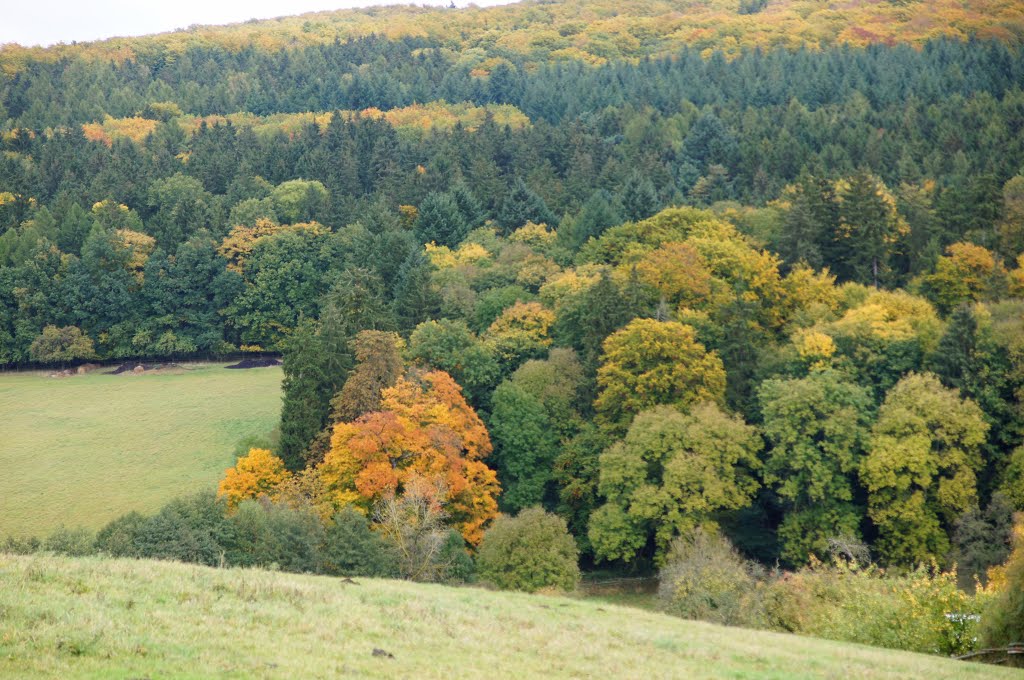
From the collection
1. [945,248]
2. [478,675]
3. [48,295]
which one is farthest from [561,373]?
[48,295]

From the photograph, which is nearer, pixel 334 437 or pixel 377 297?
pixel 334 437

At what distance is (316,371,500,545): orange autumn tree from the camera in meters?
60.8

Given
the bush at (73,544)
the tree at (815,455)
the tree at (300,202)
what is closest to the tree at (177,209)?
the tree at (300,202)

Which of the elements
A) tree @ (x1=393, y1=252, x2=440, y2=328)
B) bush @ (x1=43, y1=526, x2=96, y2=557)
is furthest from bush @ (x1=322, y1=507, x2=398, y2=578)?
tree @ (x1=393, y1=252, x2=440, y2=328)

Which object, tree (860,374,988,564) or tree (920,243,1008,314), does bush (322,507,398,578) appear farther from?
tree (920,243,1008,314)

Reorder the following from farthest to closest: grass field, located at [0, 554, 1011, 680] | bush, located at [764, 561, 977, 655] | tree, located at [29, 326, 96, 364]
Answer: tree, located at [29, 326, 96, 364], bush, located at [764, 561, 977, 655], grass field, located at [0, 554, 1011, 680]

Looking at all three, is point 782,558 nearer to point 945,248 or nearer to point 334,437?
point 334,437

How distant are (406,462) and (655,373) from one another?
57.6 ft

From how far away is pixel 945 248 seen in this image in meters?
86.8

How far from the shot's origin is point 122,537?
1785 inches

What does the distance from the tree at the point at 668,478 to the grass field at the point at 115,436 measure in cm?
3312

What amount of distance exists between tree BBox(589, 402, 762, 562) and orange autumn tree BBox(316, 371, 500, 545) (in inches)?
302

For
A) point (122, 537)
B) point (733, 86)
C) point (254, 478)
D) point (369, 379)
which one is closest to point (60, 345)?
point (369, 379)

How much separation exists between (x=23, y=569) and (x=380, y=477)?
120 feet
